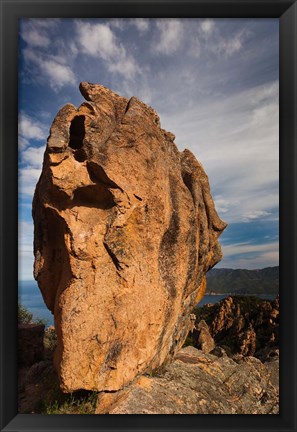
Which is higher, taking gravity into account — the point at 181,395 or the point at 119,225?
the point at 119,225

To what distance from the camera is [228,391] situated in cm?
891

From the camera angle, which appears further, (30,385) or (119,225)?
(30,385)

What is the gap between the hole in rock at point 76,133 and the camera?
7.79m

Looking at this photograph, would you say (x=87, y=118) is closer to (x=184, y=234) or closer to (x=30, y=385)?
(x=184, y=234)

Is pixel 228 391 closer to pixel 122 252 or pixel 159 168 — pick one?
pixel 122 252
